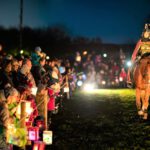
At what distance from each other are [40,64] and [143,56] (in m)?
3.63

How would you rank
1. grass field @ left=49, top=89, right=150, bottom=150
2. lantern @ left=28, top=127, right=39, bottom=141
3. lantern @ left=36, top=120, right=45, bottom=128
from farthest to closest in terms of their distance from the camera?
lantern @ left=36, top=120, right=45, bottom=128 → grass field @ left=49, top=89, right=150, bottom=150 → lantern @ left=28, top=127, right=39, bottom=141

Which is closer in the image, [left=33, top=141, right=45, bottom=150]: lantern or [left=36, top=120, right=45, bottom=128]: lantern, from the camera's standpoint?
[left=33, top=141, right=45, bottom=150]: lantern

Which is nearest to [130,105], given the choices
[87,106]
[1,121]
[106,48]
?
[87,106]

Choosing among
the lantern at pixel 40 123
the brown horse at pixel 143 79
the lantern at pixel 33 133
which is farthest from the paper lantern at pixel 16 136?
the brown horse at pixel 143 79

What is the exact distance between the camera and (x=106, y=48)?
72750mm

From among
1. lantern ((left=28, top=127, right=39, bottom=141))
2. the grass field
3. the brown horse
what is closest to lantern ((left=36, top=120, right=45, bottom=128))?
the grass field

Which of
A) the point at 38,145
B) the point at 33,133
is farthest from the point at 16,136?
the point at 38,145

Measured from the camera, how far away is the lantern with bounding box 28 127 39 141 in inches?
351

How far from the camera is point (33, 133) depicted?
8.95m

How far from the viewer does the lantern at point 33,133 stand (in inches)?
351

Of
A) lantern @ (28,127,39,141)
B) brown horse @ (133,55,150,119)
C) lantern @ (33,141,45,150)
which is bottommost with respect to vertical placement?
lantern @ (33,141,45,150)

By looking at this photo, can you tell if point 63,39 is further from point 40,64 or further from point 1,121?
point 1,121

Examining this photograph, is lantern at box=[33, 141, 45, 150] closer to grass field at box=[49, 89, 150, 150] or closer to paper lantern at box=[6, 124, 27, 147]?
paper lantern at box=[6, 124, 27, 147]

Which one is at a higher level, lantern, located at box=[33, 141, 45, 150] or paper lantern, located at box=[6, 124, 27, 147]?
paper lantern, located at box=[6, 124, 27, 147]
